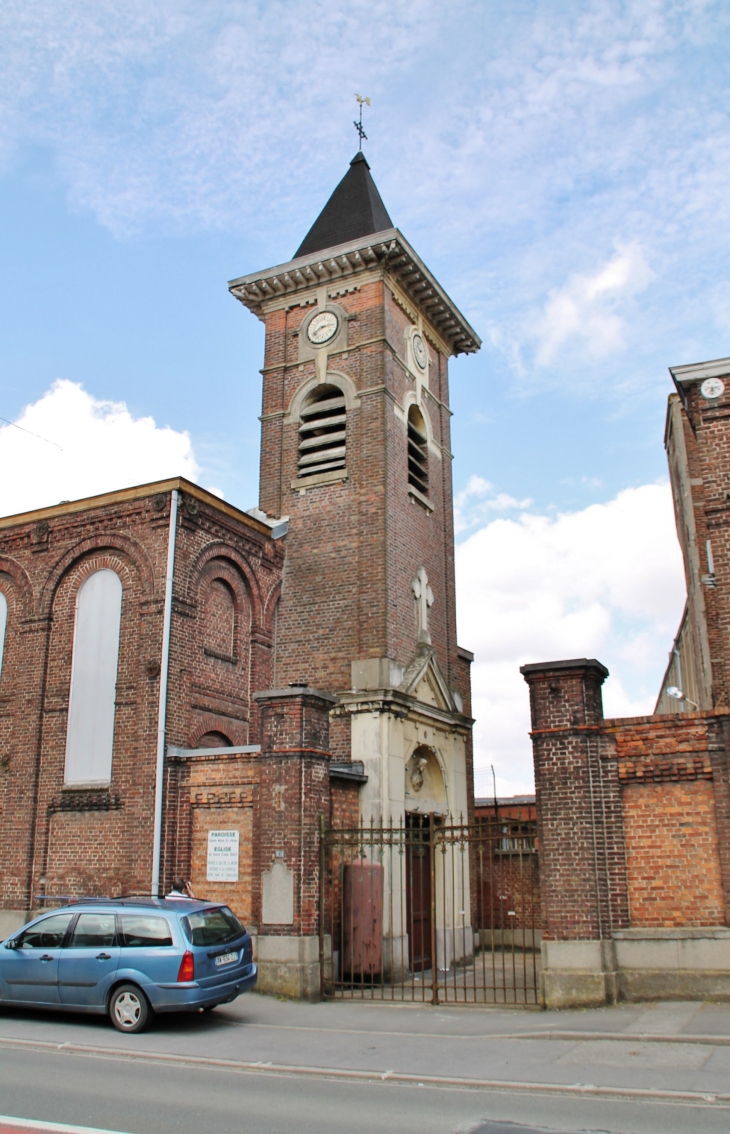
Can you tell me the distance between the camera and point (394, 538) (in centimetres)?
2095

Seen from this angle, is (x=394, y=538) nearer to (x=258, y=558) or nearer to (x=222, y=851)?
(x=258, y=558)

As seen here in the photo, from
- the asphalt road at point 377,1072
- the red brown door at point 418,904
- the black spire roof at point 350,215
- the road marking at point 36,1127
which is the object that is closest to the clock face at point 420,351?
the black spire roof at point 350,215

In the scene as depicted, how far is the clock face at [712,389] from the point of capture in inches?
625

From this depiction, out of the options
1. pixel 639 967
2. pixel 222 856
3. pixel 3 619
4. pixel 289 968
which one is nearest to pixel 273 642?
Result: pixel 3 619

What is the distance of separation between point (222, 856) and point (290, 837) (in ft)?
7.60

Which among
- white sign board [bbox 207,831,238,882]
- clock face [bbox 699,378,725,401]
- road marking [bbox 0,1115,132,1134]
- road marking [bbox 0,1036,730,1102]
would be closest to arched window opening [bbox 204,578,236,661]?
white sign board [bbox 207,831,238,882]

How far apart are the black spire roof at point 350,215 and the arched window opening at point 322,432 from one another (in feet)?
12.0

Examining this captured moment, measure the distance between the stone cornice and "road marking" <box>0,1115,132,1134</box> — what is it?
19.1 metres

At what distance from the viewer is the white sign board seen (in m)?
15.6

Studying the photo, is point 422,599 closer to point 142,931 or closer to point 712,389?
point 712,389

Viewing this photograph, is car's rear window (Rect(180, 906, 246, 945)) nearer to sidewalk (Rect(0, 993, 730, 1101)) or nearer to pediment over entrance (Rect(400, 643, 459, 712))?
sidewalk (Rect(0, 993, 730, 1101))

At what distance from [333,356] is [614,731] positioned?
42.1 feet

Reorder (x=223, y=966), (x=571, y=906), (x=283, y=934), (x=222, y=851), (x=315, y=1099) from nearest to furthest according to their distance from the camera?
1. (x=315, y=1099)
2. (x=223, y=966)
3. (x=571, y=906)
4. (x=283, y=934)
5. (x=222, y=851)

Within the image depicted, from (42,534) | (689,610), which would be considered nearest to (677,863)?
(689,610)
